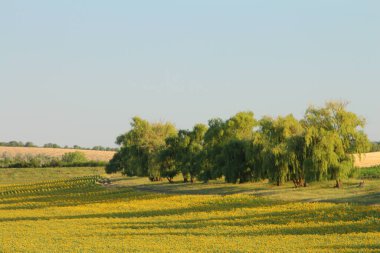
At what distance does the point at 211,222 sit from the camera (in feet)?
154

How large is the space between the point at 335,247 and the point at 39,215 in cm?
3632

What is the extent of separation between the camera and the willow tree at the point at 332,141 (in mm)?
63969

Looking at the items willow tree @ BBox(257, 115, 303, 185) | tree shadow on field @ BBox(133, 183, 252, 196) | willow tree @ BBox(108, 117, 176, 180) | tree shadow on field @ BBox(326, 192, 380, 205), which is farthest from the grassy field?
willow tree @ BBox(108, 117, 176, 180)

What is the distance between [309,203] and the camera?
53.9m

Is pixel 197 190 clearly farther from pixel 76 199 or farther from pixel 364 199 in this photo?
pixel 364 199

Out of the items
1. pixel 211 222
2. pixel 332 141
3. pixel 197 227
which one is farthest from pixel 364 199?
pixel 197 227

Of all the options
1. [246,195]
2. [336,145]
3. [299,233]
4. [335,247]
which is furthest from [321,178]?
[335,247]

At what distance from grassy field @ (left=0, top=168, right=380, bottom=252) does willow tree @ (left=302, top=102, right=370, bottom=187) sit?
2233 millimetres

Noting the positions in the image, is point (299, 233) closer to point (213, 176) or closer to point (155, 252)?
point (155, 252)

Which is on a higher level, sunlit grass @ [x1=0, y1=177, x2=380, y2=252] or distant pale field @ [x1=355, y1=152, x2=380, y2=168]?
distant pale field @ [x1=355, y1=152, x2=380, y2=168]

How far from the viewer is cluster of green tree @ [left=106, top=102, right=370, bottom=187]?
6500cm

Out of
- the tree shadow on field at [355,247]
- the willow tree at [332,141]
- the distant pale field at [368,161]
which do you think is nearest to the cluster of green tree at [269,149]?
the willow tree at [332,141]

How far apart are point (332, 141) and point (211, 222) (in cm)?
2297

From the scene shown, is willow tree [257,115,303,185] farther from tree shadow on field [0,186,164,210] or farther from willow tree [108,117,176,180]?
willow tree [108,117,176,180]
